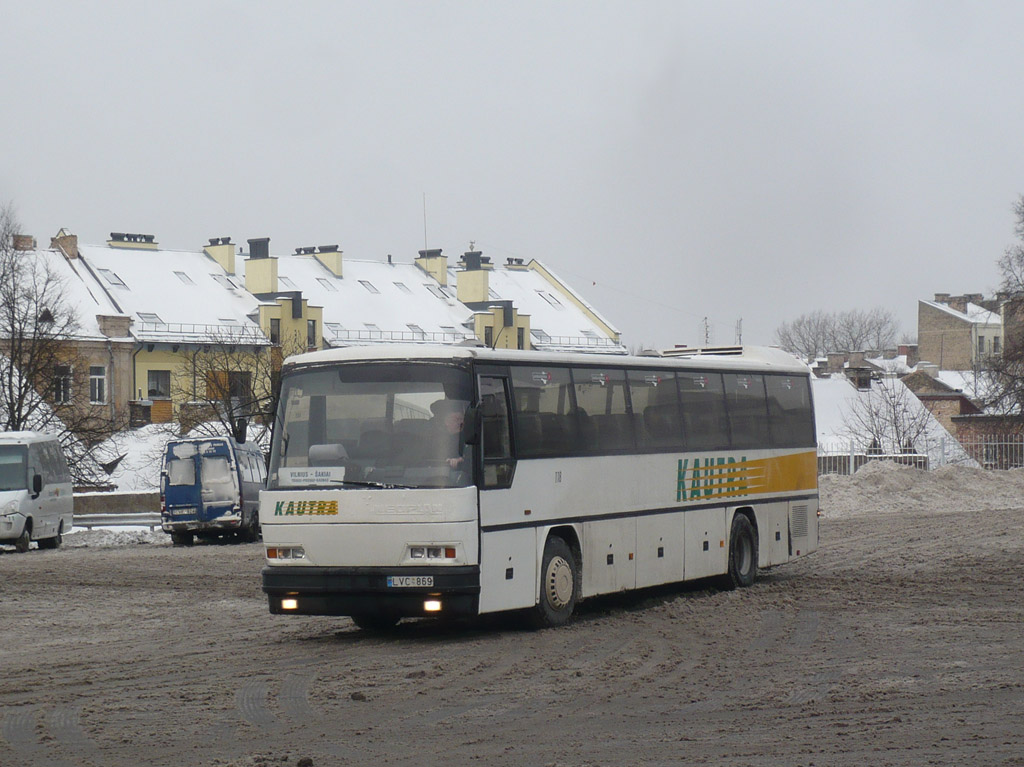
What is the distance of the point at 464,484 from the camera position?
14.8 m

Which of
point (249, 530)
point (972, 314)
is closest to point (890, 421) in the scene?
point (249, 530)

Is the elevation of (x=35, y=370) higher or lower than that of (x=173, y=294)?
lower

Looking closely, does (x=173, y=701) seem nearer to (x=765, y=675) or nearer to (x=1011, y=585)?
(x=765, y=675)

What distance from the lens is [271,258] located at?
273 feet

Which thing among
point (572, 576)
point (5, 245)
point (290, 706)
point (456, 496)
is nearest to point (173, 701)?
point (290, 706)

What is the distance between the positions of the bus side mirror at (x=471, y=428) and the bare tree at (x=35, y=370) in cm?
3987

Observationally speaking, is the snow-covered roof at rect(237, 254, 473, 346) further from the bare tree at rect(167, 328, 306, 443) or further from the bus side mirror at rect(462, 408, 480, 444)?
the bus side mirror at rect(462, 408, 480, 444)

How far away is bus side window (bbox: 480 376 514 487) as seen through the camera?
15.1m

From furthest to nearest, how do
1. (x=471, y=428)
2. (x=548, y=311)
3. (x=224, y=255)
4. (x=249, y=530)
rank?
(x=548, y=311) → (x=224, y=255) → (x=249, y=530) → (x=471, y=428)

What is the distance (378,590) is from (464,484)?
1.28 meters

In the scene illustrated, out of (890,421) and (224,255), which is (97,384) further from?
(890,421)

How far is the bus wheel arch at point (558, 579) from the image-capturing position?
1589cm

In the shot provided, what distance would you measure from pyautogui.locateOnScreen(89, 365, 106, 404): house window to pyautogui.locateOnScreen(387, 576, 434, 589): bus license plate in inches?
2310

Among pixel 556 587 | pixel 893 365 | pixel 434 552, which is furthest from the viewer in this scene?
pixel 893 365
